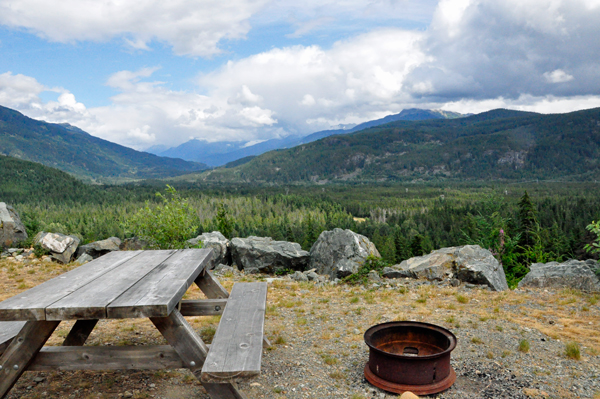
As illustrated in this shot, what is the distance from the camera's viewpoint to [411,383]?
5.44 metres

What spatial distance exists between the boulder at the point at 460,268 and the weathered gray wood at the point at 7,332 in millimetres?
11276

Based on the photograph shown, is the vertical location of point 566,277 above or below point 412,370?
below

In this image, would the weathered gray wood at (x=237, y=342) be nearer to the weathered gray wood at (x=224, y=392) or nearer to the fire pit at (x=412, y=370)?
the weathered gray wood at (x=224, y=392)

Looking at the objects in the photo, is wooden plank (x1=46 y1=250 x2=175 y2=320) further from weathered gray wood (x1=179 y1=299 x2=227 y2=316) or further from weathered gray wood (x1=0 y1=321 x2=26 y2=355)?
weathered gray wood (x1=0 y1=321 x2=26 y2=355)

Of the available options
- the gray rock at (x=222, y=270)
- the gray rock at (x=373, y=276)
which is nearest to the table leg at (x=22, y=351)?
the gray rock at (x=373, y=276)

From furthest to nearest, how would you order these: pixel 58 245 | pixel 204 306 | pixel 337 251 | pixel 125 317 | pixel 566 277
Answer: pixel 337 251 → pixel 58 245 → pixel 566 277 → pixel 204 306 → pixel 125 317

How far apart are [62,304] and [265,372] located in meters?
3.23

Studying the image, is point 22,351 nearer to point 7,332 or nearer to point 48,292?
point 48,292

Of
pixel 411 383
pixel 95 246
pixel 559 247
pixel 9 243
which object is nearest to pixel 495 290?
pixel 411 383

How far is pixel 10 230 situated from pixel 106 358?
55.8 feet

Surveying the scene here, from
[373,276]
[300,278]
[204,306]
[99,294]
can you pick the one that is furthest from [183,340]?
[300,278]

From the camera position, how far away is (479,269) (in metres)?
12.5

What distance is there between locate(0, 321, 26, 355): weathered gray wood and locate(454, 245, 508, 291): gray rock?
12.1 metres

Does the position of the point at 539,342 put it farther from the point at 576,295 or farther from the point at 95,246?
the point at 95,246
